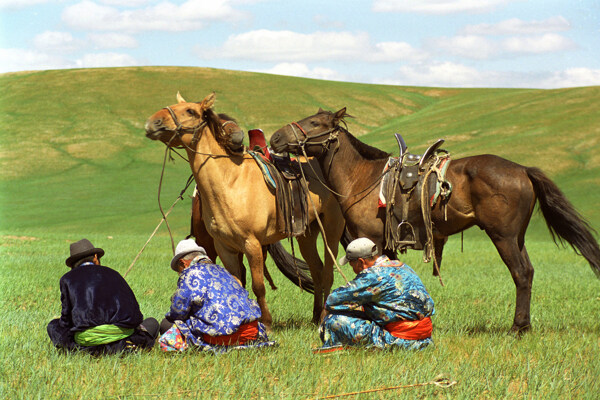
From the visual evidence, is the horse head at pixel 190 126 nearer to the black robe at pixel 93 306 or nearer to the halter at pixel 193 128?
the halter at pixel 193 128

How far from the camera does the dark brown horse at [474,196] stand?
308 inches

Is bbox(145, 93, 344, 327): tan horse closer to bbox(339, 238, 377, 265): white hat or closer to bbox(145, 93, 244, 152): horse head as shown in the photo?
bbox(145, 93, 244, 152): horse head

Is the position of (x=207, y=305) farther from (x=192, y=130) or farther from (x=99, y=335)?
(x=192, y=130)

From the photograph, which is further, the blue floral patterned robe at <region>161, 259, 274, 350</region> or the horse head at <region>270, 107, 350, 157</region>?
the horse head at <region>270, 107, 350, 157</region>

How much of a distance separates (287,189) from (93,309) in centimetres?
305

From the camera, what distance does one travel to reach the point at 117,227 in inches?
1243

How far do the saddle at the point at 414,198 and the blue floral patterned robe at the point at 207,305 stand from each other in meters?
2.28

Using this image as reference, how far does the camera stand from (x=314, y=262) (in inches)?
373

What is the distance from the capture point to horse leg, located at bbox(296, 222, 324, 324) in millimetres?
9141

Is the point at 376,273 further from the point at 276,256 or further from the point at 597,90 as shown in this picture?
the point at 597,90

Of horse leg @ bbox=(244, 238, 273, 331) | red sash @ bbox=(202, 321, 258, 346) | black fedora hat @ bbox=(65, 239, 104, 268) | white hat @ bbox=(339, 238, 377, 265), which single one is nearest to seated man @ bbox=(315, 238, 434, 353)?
white hat @ bbox=(339, 238, 377, 265)

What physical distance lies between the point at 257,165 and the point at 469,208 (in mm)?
2801

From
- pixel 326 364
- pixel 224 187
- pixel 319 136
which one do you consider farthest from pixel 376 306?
pixel 319 136

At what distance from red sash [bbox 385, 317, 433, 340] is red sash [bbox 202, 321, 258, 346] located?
57.5 inches
